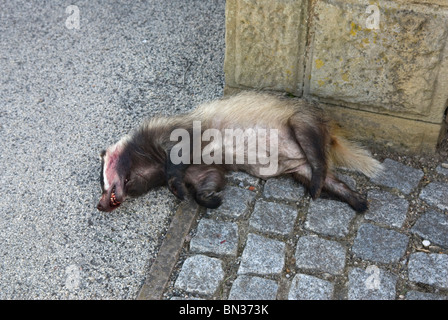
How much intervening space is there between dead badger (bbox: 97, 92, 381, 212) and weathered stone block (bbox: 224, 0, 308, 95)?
0.21 metres

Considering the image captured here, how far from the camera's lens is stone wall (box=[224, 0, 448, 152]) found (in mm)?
3898

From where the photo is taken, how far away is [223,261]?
3684 millimetres

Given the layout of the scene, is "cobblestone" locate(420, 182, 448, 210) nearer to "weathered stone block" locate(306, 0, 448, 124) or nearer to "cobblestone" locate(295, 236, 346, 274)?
"weathered stone block" locate(306, 0, 448, 124)

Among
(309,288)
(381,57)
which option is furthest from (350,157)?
(309,288)

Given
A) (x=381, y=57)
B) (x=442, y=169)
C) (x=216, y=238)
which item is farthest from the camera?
(x=442, y=169)

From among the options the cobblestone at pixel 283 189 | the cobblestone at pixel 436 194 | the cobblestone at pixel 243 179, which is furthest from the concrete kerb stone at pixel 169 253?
the cobblestone at pixel 436 194

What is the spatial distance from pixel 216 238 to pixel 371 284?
1.07 m

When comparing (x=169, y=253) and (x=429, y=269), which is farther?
(x=169, y=253)

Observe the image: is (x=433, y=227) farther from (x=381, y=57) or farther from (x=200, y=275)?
(x=200, y=275)

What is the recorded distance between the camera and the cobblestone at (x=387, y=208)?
154 inches

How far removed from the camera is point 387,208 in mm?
4008

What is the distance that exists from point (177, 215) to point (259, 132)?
94cm

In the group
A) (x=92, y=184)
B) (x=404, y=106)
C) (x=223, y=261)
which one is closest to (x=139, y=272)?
(x=223, y=261)

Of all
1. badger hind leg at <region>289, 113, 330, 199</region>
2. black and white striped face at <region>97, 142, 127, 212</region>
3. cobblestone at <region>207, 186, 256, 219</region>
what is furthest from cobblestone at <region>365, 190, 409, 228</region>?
black and white striped face at <region>97, 142, 127, 212</region>
